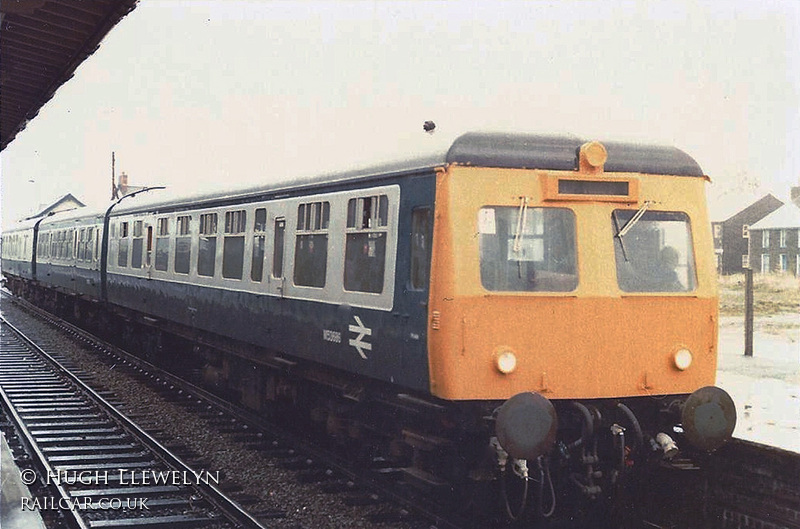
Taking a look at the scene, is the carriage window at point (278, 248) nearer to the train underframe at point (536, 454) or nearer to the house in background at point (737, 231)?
the train underframe at point (536, 454)

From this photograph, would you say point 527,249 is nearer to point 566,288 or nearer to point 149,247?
point 566,288

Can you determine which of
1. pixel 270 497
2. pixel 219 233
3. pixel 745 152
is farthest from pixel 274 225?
pixel 745 152

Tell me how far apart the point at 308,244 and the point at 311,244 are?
3.1 inches

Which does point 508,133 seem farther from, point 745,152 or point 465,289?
point 745,152

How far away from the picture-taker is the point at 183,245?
14320 millimetres

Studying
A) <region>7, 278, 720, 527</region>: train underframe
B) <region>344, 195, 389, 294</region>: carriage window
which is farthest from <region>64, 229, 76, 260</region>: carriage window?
<region>344, 195, 389, 294</region>: carriage window

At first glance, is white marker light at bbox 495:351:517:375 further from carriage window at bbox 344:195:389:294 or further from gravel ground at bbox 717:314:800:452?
gravel ground at bbox 717:314:800:452

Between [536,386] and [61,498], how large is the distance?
419cm

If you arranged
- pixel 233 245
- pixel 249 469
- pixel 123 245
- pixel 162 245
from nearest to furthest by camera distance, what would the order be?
pixel 249 469 < pixel 233 245 < pixel 162 245 < pixel 123 245

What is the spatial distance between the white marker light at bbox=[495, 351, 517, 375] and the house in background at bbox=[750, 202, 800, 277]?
44.0m

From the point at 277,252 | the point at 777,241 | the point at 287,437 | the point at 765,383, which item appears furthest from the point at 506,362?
the point at 777,241

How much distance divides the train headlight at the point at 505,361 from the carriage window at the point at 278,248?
377cm

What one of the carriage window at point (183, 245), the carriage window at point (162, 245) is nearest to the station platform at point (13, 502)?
the carriage window at point (183, 245)

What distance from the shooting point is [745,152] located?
173ft
